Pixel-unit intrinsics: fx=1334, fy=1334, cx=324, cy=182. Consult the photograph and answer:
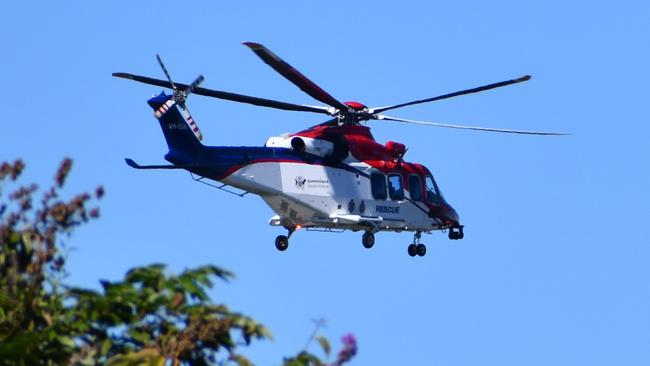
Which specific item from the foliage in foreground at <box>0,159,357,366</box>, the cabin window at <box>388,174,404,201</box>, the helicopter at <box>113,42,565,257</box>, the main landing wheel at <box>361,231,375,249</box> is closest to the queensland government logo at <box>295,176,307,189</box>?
the helicopter at <box>113,42,565,257</box>

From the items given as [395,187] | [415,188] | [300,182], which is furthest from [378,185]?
[300,182]

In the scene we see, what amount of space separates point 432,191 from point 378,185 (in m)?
2.77

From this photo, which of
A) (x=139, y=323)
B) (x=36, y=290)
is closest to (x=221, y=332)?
(x=139, y=323)

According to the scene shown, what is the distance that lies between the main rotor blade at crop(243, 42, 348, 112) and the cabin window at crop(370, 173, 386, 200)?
216cm

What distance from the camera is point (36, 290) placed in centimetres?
1008

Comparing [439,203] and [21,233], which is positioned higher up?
[439,203]

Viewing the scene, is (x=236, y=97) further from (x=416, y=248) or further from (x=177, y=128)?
(x=416, y=248)

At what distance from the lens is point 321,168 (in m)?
36.7

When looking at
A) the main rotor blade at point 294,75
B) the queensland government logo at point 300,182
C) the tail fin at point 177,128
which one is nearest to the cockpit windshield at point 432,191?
the main rotor blade at point 294,75

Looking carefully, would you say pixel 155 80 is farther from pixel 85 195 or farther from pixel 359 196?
pixel 85 195

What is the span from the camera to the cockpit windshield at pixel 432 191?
132 ft

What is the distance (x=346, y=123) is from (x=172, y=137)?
6.63m

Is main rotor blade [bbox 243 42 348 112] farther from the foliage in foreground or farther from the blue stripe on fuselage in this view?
the foliage in foreground

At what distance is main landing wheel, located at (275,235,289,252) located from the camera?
37109 millimetres
